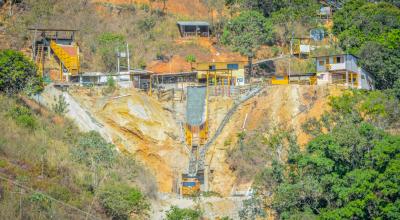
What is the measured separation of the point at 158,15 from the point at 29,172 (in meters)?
35.0

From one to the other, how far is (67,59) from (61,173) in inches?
734

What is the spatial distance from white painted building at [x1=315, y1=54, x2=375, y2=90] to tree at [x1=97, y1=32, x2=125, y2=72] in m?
16.3

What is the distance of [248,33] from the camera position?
7681cm

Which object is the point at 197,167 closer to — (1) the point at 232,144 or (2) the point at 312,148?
(1) the point at 232,144

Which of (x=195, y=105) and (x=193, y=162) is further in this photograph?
(x=195, y=105)

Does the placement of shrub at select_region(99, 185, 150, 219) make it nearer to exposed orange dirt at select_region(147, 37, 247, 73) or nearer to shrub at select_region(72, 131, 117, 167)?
shrub at select_region(72, 131, 117, 167)

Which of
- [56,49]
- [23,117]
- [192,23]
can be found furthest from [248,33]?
[23,117]

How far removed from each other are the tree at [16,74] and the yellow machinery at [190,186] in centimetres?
1205

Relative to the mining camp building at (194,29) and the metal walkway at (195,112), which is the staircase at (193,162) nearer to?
the metal walkway at (195,112)

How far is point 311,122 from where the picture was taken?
6412 centimetres

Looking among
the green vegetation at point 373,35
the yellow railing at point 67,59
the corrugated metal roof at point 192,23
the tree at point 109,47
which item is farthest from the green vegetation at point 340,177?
the corrugated metal roof at point 192,23

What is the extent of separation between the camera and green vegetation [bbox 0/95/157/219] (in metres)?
48.4

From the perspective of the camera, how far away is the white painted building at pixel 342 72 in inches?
2744

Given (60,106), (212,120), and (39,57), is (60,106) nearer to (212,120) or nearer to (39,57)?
(39,57)
